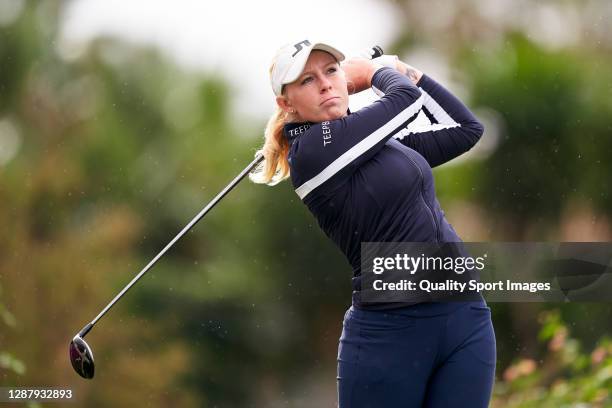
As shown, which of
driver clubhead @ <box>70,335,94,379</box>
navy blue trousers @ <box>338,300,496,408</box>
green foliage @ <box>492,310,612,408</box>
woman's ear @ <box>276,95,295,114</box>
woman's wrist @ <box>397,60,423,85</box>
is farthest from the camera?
green foliage @ <box>492,310,612,408</box>

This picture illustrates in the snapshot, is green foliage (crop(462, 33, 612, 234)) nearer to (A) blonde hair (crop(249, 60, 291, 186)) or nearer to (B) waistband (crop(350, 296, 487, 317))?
(A) blonde hair (crop(249, 60, 291, 186))

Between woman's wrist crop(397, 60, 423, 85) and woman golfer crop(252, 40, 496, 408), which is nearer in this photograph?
woman golfer crop(252, 40, 496, 408)

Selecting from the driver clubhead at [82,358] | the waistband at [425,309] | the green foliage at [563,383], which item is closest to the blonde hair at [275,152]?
the waistband at [425,309]

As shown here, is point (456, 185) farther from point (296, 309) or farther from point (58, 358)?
point (58, 358)

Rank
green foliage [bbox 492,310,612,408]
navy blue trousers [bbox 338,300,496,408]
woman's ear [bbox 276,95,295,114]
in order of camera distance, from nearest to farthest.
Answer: navy blue trousers [bbox 338,300,496,408], woman's ear [bbox 276,95,295,114], green foliage [bbox 492,310,612,408]

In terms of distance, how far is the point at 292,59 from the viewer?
203 centimetres

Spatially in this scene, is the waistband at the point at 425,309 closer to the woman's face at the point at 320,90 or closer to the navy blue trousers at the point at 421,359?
the navy blue trousers at the point at 421,359

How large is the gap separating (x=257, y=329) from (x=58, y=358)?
1735 mm

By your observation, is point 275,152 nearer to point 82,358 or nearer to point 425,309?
point 425,309

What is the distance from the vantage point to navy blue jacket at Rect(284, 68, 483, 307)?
1964 millimetres

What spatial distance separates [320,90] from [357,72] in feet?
0.53

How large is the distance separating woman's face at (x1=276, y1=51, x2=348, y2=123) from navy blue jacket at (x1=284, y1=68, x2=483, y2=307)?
45 mm

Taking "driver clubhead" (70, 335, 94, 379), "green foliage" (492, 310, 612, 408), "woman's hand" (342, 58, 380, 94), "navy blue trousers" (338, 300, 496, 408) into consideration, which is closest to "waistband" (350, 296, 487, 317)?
"navy blue trousers" (338, 300, 496, 408)

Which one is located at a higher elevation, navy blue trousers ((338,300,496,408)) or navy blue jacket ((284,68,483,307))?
navy blue jacket ((284,68,483,307))
